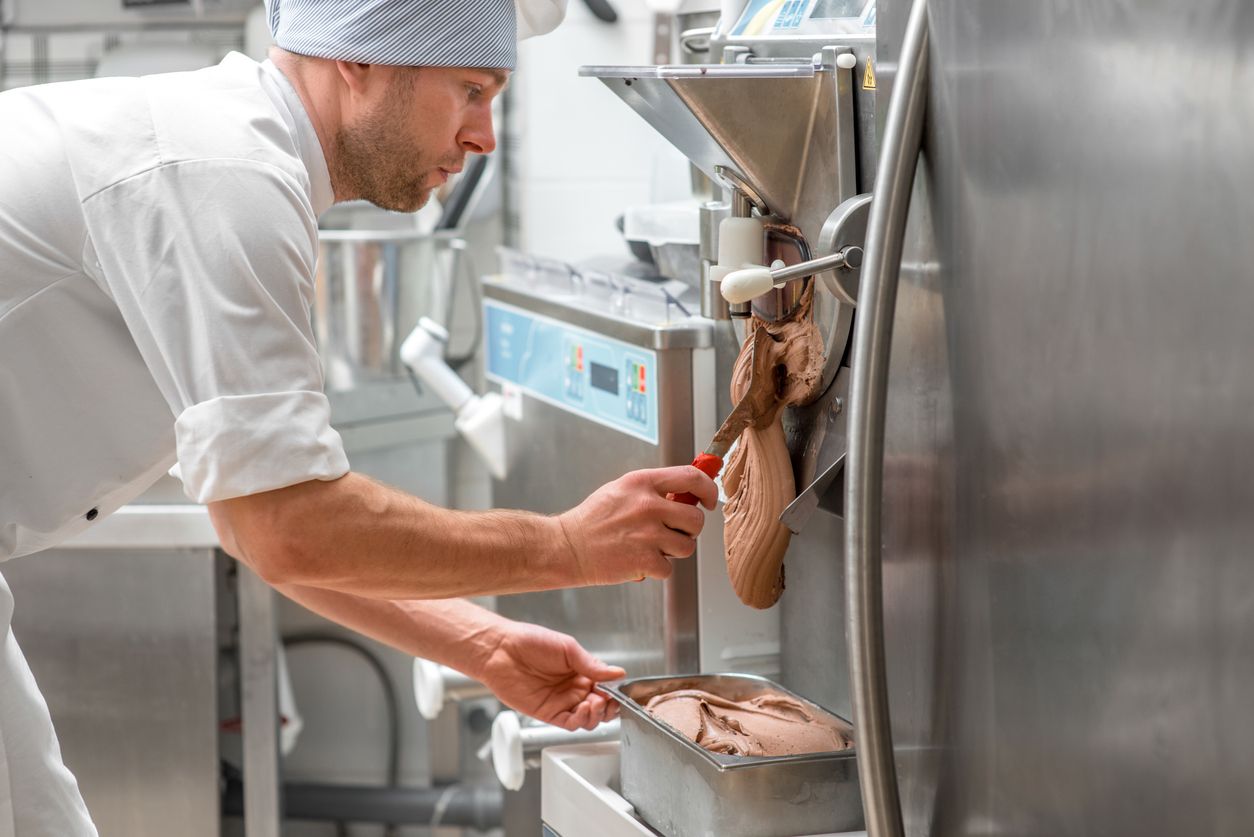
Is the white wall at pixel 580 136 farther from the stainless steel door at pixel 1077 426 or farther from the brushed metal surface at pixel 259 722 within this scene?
the stainless steel door at pixel 1077 426

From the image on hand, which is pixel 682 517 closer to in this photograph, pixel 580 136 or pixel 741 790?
pixel 741 790

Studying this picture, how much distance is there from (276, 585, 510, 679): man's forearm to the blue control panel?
0.85 feet

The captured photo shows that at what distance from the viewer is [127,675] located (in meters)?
2.34

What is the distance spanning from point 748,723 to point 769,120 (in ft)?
1.68

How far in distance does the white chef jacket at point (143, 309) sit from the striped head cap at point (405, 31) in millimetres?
58

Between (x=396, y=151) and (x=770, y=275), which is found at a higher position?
(x=396, y=151)

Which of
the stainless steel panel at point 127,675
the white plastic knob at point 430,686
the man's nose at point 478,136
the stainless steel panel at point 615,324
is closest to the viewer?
the man's nose at point 478,136

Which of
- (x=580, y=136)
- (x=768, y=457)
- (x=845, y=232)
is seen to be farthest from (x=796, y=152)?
(x=580, y=136)

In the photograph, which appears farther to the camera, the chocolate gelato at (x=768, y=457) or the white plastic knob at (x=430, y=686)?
the white plastic knob at (x=430, y=686)

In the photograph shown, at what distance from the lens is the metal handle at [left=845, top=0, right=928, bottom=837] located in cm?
91

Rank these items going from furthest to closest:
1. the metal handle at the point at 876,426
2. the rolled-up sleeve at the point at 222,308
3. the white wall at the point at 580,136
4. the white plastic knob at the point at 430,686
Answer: the white wall at the point at 580,136 < the white plastic knob at the point at 430,686 < the rolled-up sleeve at the point at 222,308 < the metal handle at the point at 876,426

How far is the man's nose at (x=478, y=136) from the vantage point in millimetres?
1282

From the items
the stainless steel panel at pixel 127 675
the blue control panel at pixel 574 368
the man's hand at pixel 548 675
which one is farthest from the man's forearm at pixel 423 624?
the stainless steel panel at pixel 127 675

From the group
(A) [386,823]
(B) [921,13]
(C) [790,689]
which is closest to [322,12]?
(B) [921,13]
